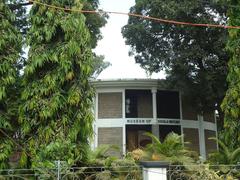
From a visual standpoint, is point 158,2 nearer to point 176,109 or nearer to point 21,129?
point 176,109

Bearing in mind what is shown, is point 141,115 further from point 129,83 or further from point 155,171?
point 155,171

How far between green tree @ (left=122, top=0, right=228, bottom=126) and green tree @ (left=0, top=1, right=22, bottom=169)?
9.95 metres

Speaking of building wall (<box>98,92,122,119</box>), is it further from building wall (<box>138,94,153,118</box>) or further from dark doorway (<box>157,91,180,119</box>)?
dark doorway (<box>157,91,180,119</box>)

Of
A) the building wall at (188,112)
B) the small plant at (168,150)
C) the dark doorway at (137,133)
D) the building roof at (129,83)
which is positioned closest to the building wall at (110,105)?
the building roof at (129,83)

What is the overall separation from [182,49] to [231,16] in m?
7.22

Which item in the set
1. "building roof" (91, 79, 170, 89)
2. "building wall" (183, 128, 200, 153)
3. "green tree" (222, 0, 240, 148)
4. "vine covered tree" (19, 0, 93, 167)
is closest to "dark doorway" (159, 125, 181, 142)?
"building wall" (183, 128, 200, 153)

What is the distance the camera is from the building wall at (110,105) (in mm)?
20266

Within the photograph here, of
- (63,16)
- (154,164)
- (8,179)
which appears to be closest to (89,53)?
(63,16)

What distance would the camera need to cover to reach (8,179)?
309 inches

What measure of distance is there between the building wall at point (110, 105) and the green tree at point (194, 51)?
263cm

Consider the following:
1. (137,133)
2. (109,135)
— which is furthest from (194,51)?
(109,135)

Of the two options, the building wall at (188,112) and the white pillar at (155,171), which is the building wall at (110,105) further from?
the white pillar at (155,171)

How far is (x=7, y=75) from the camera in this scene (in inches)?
372

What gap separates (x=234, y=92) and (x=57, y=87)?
534 centimetres
